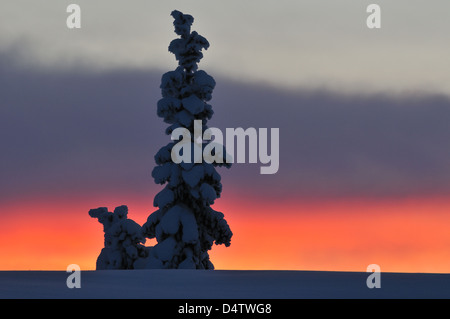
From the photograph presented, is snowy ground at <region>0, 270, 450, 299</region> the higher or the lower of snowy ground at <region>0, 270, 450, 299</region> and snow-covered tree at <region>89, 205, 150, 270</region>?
the lower

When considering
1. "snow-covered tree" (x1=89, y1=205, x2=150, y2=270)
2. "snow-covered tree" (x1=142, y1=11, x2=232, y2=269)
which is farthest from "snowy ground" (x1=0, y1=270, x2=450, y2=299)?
"snow-covered tree" (x1=89, y1=205, x2=150, y2=270)

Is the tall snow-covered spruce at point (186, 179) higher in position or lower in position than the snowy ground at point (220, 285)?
higher

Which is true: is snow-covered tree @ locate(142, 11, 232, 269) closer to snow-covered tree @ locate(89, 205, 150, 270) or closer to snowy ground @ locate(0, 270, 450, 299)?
snow-covered tree @ locate(89, 205, 150, 270)

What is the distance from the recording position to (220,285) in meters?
14.3

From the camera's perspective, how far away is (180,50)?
96.0 feet

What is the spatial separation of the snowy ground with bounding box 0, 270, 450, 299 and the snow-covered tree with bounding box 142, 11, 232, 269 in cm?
1142

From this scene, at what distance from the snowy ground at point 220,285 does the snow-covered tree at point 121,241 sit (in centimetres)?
1730

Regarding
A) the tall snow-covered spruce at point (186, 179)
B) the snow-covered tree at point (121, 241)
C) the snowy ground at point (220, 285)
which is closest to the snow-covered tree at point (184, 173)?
the tall snow-covered spruce at point (186, 179)

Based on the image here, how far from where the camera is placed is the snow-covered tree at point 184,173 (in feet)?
94.2

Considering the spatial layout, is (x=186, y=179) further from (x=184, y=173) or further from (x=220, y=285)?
(x=220, y=285)

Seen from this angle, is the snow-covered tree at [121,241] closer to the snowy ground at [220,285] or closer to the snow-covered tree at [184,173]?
the snow-covered tree at [184,173]

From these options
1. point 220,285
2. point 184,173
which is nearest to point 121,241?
point 184,173

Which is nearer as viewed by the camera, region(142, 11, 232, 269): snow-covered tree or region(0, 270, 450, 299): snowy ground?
region(0, 270, 450, 299): snowy ground

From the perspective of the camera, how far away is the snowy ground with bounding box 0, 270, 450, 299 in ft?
41.5
